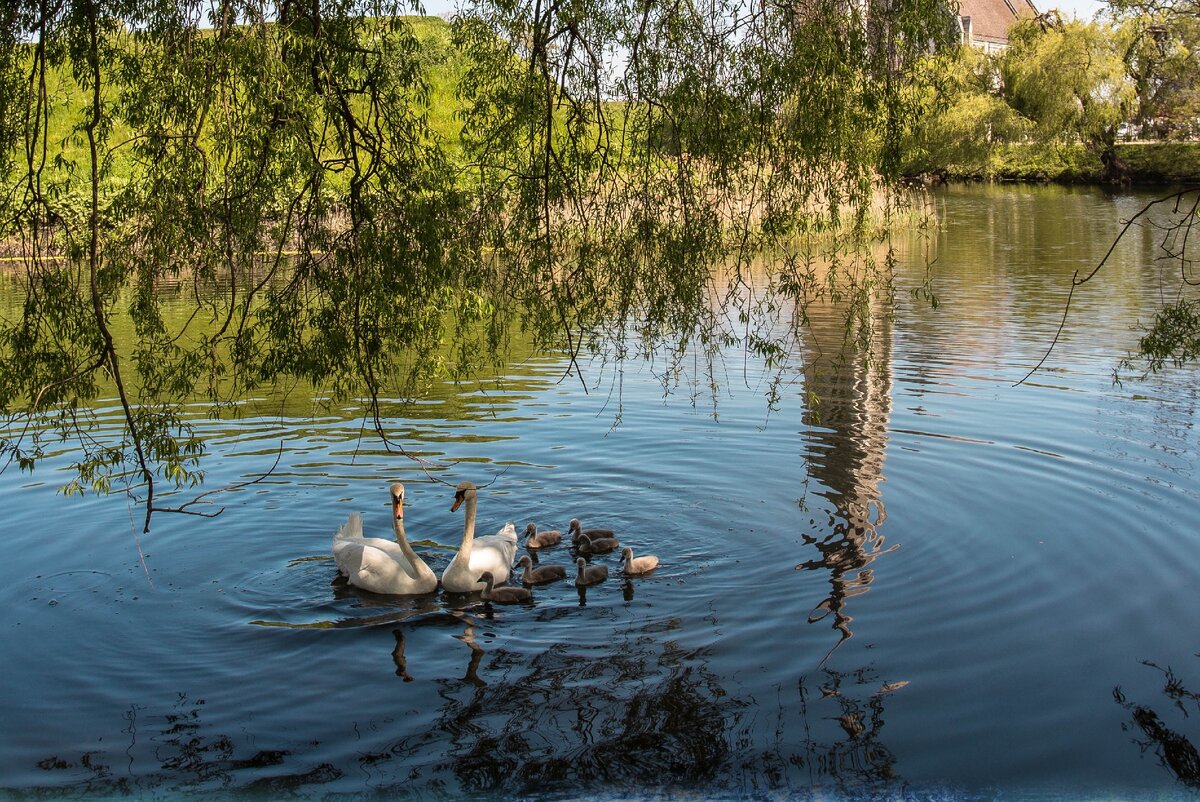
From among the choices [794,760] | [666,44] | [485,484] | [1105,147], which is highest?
[1105,147]

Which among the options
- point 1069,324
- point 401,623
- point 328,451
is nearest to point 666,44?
point 401,623

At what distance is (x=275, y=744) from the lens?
6.71m

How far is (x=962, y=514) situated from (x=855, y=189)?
3409 millimetres

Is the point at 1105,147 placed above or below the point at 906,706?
above

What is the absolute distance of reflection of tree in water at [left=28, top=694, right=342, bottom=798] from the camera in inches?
247

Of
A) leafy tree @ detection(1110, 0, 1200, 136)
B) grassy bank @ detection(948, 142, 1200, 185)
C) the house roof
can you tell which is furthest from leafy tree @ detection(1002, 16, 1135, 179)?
leafy tree @ detection(1110, 0, 1200, 136)

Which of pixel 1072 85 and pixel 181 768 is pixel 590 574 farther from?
pixel 1072 85

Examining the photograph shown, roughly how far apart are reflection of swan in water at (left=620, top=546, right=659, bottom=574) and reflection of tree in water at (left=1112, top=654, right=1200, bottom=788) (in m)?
3.63

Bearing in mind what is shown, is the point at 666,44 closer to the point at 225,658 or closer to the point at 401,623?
the point at 401,623

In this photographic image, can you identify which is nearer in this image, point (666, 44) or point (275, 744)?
point (275, 744)

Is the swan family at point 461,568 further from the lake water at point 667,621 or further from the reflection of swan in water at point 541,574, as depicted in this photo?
the lake water at point 667,621

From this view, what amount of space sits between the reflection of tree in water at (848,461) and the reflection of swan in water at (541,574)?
6.63 ft

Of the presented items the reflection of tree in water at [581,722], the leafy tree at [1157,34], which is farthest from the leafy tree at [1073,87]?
the reflection of tree in water at [581,722]

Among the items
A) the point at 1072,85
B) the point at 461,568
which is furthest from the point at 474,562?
the point at 1072,85
